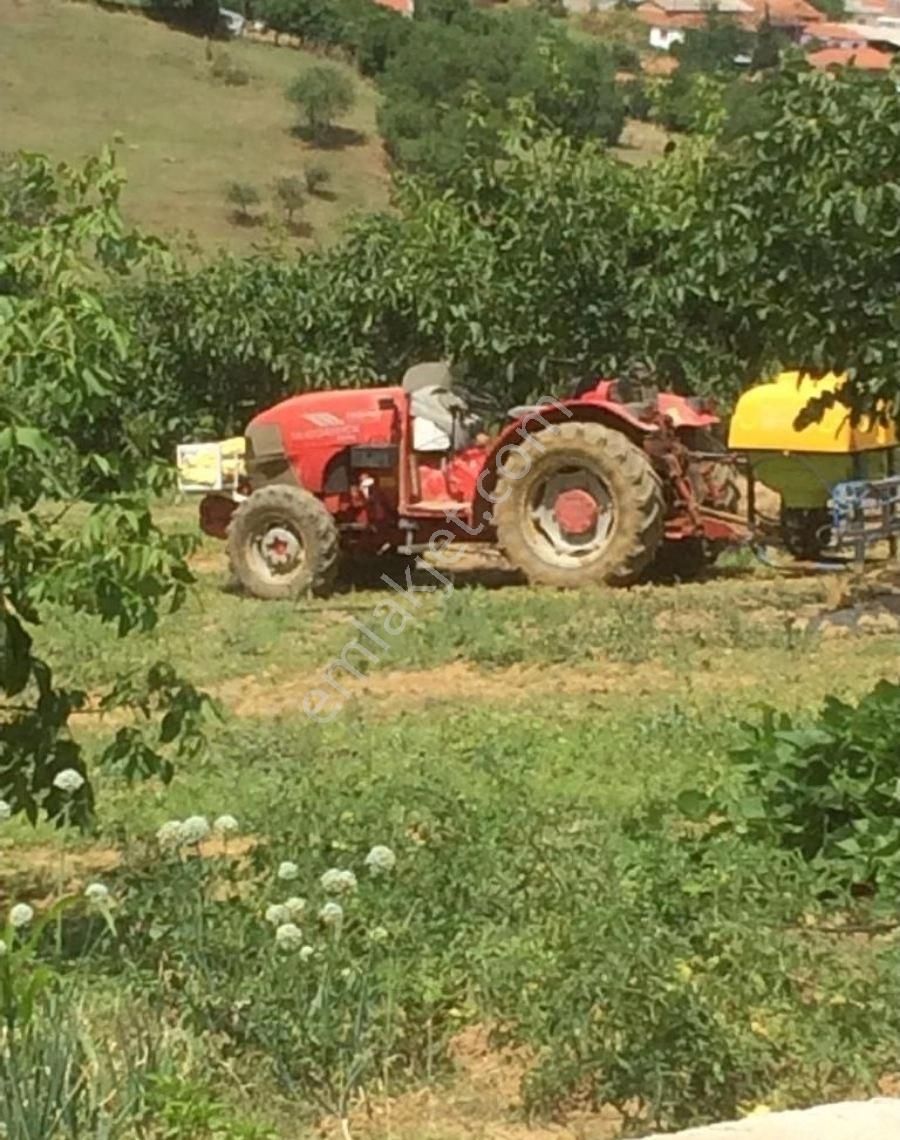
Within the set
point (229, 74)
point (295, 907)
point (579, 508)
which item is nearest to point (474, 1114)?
point (295, 907)

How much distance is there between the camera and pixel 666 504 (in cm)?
1131

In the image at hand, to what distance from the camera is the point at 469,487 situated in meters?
11.3

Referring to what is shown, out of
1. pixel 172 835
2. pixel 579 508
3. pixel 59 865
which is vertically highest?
pixel 579 508

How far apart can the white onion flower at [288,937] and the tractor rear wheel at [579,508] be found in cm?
702

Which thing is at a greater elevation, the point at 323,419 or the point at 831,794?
the point at 323,419

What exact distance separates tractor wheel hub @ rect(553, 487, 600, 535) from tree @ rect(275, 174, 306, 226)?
2884 cm

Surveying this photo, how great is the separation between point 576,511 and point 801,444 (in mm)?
1518

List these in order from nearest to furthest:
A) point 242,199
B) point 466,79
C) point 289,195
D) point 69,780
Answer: point 69,780 → point 242,199 → point 466,79 → point 289,195

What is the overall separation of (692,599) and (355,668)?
89.6 inches

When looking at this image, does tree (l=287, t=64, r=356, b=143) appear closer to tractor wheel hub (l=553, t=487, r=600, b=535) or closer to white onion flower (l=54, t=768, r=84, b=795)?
tractor wheel hub (l=553, t=487, r=600, b=535)

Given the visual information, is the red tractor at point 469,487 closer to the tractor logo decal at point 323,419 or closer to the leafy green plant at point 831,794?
the tractor logo decal at point 323,419

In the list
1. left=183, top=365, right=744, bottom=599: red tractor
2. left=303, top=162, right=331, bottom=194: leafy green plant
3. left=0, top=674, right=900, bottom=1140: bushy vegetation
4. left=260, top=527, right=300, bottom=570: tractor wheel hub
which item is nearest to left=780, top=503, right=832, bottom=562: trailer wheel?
left=183, top=365, right=744, bottom=599: red tractor

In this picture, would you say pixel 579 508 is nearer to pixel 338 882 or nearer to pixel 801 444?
pixel 801 444

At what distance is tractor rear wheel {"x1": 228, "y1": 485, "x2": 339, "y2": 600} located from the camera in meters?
11.2
